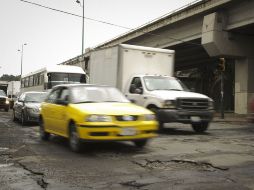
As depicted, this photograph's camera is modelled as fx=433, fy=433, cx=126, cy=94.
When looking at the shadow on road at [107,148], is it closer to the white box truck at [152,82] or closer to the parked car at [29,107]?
the white box truck at [152,82]

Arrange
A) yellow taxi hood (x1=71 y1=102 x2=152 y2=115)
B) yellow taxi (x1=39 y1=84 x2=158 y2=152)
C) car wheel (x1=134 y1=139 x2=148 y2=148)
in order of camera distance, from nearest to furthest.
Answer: yellow taxi (x1=39 y1=84 x2=158 y2=152)
yellow taxi hood (x1=71 y1=102 x2=152 y2=115)
car wheel (x1=134 y1=139 x2=148 y2=148)

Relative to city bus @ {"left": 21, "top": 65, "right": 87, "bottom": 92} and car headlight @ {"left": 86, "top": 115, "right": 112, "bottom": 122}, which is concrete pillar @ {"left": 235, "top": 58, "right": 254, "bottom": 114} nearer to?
city bus @ {"left": 21, "top": 65, "right": 87, "bottom": 92}

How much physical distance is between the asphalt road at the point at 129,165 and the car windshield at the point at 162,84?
3.20 metres

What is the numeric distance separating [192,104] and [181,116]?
548mm

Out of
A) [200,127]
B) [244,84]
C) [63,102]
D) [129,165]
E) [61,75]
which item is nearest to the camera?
[129,165]

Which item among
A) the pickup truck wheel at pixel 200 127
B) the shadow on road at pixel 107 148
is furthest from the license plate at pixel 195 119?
the shadow on road at pixel 107 148

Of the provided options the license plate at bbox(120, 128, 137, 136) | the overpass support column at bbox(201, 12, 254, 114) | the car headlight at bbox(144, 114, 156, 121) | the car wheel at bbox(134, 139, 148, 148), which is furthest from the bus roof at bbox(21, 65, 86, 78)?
the license plate at bbox(120, 128, 137, 136)

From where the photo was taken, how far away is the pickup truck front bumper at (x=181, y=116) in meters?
12.7

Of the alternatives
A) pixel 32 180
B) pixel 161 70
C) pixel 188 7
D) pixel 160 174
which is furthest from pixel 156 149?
pixel 188 7

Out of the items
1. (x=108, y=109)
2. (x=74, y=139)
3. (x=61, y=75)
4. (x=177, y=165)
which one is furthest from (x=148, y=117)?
(x=61, y=75)

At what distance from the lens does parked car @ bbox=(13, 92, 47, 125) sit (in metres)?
16.1

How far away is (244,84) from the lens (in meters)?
28.5

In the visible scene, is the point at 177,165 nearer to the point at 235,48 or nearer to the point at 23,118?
the point at 23,118

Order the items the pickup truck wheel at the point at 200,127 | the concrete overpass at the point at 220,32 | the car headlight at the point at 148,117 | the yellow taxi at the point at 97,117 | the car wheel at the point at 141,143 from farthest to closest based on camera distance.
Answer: the concrete overpass at the point at 220,32, the pickup truck wheel at the point at 200,127, the car wheel at the point at 141,143, the car headlight at the point at 148,117, the yellow taxi at the point at 97,117
